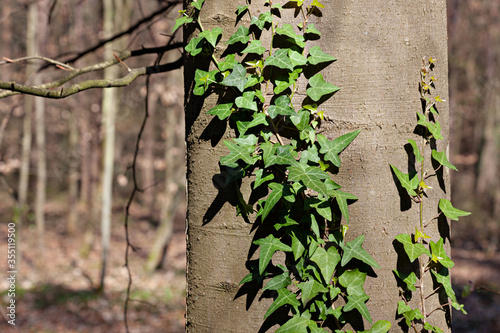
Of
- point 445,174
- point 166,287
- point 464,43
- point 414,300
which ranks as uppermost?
point 464,43

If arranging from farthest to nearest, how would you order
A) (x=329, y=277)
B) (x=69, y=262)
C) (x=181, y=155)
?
(x=181, y=155) → (x=69, y=262) → (x=329, y=277)

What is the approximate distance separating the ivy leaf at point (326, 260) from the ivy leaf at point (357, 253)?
0.08 feet

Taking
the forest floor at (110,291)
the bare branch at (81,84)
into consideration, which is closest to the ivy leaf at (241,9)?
the bare branch at (81,84)

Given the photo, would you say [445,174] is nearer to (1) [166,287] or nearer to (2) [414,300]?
(2) [414,300]

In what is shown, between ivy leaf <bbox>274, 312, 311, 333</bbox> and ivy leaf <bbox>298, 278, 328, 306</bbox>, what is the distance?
0.04 m

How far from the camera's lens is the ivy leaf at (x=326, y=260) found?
3.68ft

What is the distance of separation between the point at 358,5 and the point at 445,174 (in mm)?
568

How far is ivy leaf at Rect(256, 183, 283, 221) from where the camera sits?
1.11 metres

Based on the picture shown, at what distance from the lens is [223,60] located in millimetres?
1187

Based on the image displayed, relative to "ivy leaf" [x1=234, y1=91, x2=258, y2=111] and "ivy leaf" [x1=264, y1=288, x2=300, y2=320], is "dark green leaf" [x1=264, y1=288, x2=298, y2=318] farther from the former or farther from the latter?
"ivy leaf" [x1=234, y1=91, x2=258, y2=111]

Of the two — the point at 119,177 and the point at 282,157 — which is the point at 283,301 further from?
the point at 119,177

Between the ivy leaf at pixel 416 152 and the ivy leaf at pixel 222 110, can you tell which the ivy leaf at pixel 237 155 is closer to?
the ivy leaf at pixel 222 110

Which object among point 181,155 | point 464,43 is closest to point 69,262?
point 181,155

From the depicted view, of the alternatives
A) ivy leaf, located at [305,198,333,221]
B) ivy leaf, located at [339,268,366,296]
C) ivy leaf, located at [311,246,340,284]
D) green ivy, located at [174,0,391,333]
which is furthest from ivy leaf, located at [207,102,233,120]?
ivy leaf, located at [339,268,366,296]
